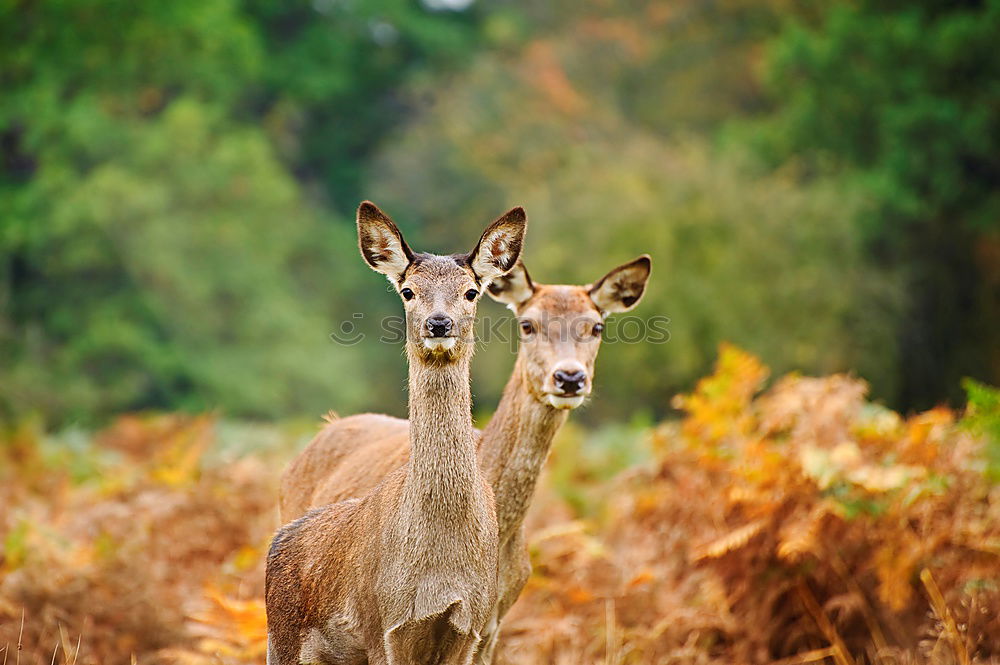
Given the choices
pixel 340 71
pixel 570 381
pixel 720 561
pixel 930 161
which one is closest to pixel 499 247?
pixel 570 381

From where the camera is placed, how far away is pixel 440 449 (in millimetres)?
4840

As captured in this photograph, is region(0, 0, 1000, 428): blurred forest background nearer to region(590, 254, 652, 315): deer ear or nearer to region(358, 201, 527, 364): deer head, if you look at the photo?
region(590, 254, 652, 315): deer ear

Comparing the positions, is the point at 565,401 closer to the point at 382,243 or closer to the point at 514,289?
the point at 514,289

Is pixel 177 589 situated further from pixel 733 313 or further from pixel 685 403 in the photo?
pixel 733 313

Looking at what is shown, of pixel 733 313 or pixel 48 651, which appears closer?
pixel 48 651

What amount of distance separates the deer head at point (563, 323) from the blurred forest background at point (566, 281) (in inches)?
77.2

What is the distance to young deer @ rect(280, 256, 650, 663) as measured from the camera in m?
5.92

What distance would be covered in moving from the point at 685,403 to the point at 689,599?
1.60m

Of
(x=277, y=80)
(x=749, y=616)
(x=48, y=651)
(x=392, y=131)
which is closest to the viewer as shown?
(x=48, y=651)

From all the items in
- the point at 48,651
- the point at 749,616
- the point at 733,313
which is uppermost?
the point at 733,313

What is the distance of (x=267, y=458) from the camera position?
12.3m

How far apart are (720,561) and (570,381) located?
106 inches

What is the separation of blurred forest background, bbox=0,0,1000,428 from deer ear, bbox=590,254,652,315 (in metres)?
12.2

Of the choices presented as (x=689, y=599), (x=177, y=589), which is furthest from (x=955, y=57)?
(x=177, y=589)
